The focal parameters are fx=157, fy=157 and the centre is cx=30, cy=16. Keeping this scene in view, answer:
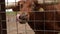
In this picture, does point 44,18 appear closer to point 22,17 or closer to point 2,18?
point 22,17

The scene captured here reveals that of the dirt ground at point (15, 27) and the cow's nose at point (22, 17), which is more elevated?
the cow's nose at point (22, 17)

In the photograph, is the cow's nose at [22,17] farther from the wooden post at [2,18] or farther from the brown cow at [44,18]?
the wooden post at [2,18]

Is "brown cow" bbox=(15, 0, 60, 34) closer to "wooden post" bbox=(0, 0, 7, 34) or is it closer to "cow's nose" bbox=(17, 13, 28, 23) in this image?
"cow's nose" bbox=(17, 13, 28, 23)

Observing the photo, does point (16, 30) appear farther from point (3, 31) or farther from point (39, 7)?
point (39, 7)

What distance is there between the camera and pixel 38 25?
1549 millimetres

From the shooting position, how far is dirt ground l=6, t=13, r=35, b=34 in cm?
156

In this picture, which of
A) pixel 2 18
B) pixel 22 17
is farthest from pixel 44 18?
pixel 2 18

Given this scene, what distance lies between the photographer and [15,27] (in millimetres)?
1577

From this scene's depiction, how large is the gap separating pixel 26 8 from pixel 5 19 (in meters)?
0.24

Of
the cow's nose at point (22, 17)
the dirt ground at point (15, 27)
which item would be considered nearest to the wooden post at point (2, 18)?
the dirt ground at point (15, 27)

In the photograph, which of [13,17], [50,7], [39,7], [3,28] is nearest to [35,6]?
[39,7]

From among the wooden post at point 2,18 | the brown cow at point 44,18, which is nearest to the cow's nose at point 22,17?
the brown cow at point 44,18

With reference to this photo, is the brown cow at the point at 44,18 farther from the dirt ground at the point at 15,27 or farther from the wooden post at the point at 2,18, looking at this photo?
the wooden post at the point at 2,18

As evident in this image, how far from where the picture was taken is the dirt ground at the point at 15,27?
1.56 meters
